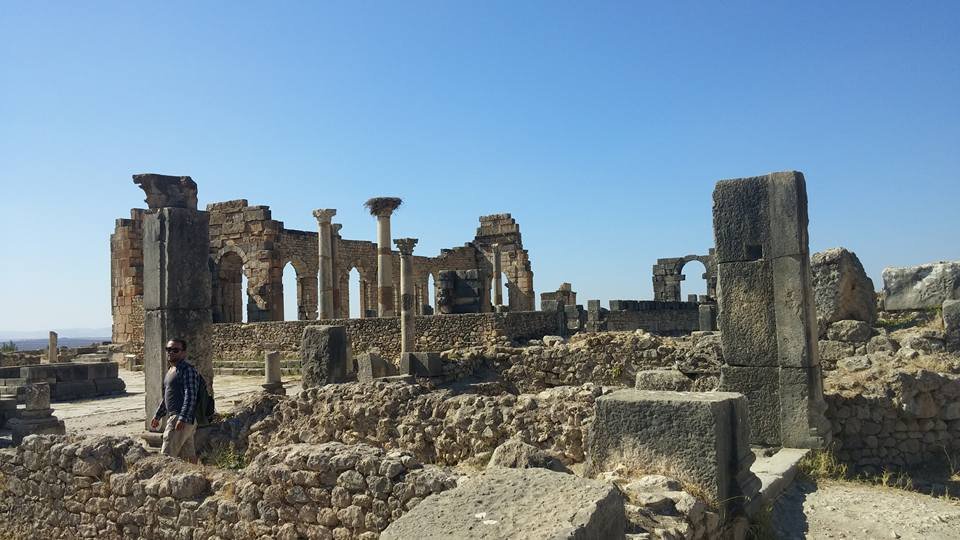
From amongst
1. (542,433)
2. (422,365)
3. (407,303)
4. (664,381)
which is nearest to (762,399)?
(664,381)

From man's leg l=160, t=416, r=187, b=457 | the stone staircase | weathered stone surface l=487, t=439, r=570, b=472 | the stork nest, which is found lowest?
the stone staircase

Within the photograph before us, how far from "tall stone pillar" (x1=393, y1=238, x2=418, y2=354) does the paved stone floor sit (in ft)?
10.5

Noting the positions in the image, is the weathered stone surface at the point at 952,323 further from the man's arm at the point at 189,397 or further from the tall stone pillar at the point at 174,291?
the tall stone pillar at the point at 174,291

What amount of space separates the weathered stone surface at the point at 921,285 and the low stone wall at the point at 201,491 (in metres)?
9.23

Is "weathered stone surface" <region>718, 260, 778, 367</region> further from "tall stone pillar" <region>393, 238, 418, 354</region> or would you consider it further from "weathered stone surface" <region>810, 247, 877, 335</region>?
"tall stone pillar" <region>393, 238, 418, 354</region>

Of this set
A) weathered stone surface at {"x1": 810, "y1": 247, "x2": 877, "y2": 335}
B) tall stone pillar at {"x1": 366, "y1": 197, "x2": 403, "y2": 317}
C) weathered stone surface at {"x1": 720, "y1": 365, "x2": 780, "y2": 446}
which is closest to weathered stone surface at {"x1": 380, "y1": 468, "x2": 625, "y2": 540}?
weathered stone surface at {"x1": 720, "y1": 365, "x2": 780, "y2": 446}

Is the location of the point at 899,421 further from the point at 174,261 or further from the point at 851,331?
the point at 174,261

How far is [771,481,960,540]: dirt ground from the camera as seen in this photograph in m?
5.27

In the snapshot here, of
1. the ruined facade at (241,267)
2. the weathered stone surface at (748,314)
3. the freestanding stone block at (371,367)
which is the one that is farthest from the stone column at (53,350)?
the weathered stone surface at (748,314)

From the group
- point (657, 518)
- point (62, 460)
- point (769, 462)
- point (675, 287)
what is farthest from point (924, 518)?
point (675, 287)

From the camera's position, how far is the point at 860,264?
9.55 metres

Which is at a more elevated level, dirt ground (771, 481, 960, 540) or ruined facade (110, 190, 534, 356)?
ruined facade (110, 190, 534, 356)

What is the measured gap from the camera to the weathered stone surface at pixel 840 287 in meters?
9.28

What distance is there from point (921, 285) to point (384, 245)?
15.8 meters
